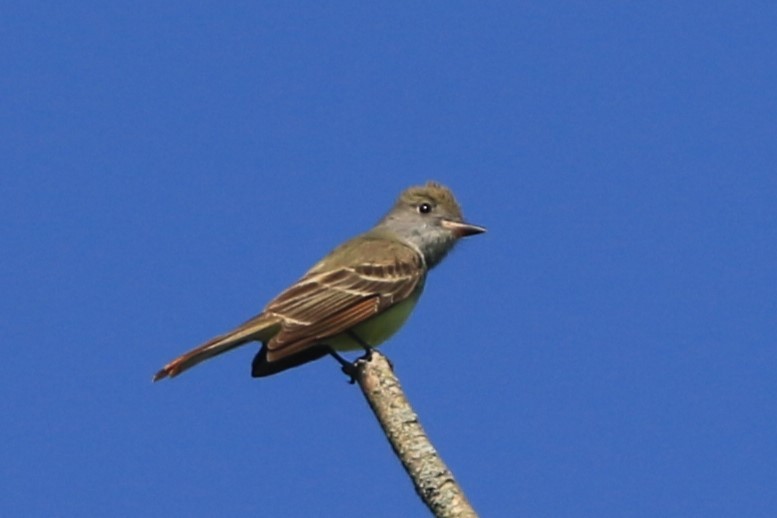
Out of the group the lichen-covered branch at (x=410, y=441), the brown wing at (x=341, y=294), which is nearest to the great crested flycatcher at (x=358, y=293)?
the brown wing at (x=341, y=294)

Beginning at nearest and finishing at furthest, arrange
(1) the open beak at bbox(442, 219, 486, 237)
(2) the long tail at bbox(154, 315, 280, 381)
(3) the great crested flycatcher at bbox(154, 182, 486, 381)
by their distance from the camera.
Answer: (2) the long tail at bbox(154, 315, 280, 381) → (3) the great crested flycatcher at bbox(154, 182, 486, 381) → (1) the open beak at bbox(442, 219, 486, 237)

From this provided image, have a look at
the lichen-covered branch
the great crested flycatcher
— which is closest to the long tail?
the great crested flycatcher

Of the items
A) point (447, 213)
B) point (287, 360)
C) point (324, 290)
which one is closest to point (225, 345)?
point (287, 360)

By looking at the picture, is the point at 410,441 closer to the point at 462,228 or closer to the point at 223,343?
the point at 223,343

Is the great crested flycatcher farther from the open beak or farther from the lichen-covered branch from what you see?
the lichen-covered branch

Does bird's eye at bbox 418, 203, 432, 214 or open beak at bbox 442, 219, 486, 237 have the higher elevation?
bird's eye at bbox 418, 203, 432, 214

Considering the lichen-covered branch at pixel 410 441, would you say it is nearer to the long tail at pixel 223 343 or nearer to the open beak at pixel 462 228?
the long tail at pixel 223 343

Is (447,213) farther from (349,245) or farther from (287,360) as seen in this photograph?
(287,360)
